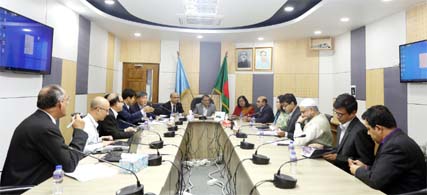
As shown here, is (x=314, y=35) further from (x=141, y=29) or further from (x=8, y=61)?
(x=8, y=61)

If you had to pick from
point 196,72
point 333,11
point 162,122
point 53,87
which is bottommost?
point 162,122

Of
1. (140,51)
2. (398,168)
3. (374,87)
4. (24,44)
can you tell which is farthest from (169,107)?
(398,168)

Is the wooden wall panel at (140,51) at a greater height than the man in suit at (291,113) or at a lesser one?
greater

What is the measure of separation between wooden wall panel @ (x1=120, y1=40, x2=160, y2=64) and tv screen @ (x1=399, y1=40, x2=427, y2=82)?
17.0 feet

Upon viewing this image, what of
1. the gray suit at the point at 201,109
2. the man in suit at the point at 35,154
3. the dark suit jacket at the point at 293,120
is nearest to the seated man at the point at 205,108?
the gray suit at the point at 201,109

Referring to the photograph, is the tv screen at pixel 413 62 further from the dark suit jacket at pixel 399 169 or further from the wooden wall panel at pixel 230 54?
the wooden wall panel at pixel 230 54

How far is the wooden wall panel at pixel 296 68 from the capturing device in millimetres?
A: 6312

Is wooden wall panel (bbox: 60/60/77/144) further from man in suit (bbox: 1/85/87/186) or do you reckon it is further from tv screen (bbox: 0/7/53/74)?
man in suit (bbox: 1/85/87/186)

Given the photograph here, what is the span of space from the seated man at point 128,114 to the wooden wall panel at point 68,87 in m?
0.89

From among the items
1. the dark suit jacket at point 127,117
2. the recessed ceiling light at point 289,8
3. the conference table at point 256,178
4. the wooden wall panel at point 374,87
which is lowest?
the conference table at point 256,178

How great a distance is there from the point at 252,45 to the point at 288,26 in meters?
1.69

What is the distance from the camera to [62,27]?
3949 mm

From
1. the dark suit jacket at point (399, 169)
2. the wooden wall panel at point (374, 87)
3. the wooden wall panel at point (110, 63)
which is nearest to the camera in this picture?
the dark suit jacket at point (399, 169)

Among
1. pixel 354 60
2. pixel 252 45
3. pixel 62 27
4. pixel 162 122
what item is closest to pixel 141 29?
pixel 62 27
